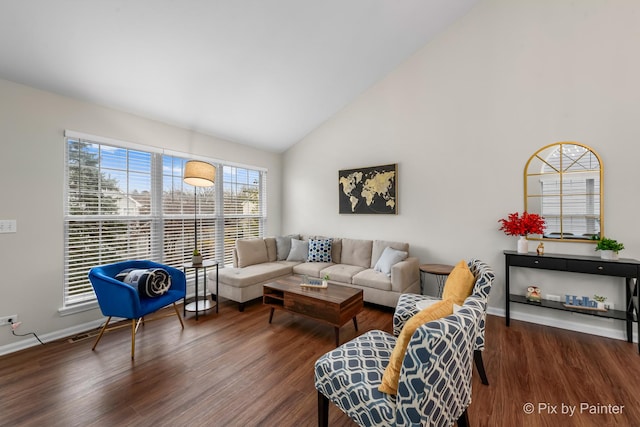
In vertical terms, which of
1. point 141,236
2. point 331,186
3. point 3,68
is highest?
point 3,68

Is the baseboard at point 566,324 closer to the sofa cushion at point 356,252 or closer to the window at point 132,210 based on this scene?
the sofa cushion at point 356,252

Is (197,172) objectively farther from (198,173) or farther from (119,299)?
(119,299)

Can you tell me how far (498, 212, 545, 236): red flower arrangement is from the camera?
9.40ft

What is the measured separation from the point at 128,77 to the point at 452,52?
153 inches

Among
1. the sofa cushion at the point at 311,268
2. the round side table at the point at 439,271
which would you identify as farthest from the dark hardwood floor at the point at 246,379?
the sofa cushion at the point at 311,268

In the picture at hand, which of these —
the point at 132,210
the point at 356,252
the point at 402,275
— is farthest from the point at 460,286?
the point at 132,210

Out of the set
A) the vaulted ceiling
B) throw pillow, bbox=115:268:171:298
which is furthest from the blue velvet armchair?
the vaulted ceiling

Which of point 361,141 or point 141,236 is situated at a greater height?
point 361,141

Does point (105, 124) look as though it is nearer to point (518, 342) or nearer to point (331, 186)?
point (331, 186)

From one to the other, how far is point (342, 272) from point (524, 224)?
2.22 metres

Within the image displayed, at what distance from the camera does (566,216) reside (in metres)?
2.91

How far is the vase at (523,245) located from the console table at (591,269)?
71 mm

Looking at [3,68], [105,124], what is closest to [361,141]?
[105,124]

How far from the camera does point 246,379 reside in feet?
6.70
